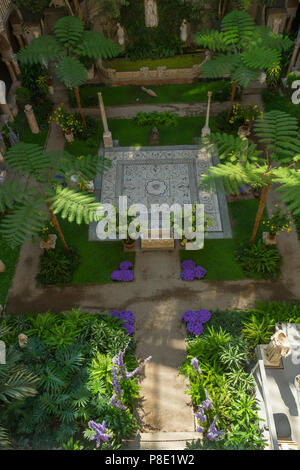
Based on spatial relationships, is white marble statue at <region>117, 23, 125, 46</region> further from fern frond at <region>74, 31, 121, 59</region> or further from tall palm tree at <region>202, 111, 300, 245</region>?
tall palm tree at <region>202, 111, 300, 245</region>

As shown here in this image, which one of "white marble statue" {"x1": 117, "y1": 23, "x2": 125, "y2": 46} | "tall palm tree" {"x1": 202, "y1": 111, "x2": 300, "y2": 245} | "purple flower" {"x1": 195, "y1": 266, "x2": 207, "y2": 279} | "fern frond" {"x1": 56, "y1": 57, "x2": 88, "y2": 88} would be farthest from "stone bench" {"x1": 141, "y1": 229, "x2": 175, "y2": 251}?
"white marble statue" {"x1": 117, "y1": 23, "x2": 125, "y2": 46}

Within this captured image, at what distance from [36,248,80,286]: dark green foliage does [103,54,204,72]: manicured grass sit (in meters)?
12.7

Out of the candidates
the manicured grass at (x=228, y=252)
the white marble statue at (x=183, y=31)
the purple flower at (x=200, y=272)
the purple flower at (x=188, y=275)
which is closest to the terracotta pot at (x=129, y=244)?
the manicured grass at (x=228, y=252)

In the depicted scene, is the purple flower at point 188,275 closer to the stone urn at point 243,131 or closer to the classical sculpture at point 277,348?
the classical sculpture at point 277,348

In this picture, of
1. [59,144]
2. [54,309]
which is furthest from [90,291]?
[59,144]

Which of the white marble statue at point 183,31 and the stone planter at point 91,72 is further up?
the white marble statue at point 183,31

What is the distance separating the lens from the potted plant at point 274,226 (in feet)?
39.8

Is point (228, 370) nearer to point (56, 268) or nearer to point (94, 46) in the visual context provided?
point (56, 268)

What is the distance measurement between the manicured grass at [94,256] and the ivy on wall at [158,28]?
40.0 feet

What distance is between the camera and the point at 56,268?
40.7 ft

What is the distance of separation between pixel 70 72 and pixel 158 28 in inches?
338

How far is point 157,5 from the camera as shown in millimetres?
19188

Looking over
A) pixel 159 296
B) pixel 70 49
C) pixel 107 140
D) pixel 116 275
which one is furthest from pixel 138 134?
pixel 159 296

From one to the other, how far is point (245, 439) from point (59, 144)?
14.3m
